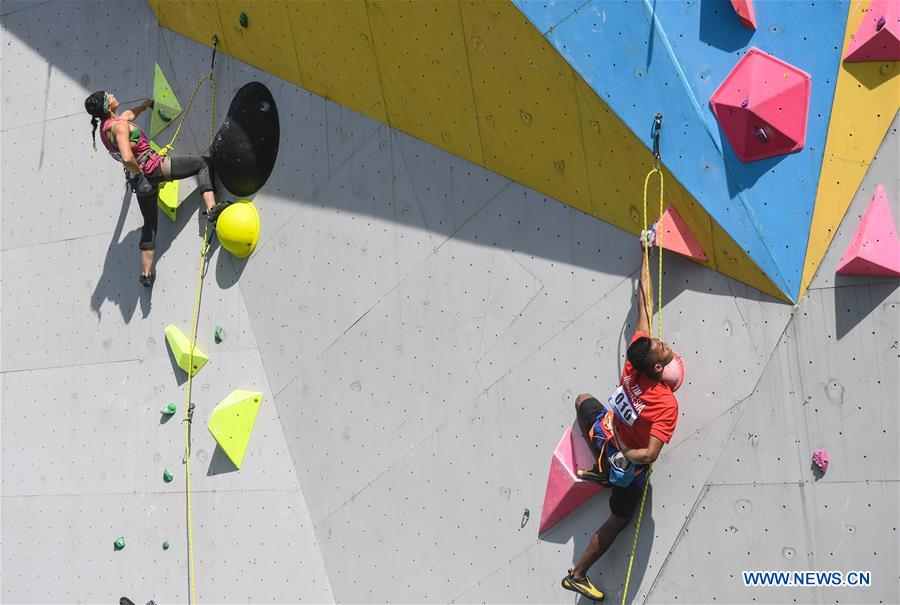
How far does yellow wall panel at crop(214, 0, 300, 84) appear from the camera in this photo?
5.48 meters

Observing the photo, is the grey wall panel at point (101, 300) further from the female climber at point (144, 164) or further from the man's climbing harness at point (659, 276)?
the man's climbing harness at point (659, 276)

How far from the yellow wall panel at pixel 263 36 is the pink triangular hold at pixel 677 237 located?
225 centimetres

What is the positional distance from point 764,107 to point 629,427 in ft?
4.37

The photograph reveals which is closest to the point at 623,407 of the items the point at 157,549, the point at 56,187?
the point at 157,549

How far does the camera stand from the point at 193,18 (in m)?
5.96

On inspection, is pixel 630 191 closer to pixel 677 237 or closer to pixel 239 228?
pixel 677 237

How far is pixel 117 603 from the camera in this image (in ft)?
19.1

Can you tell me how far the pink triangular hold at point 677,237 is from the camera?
4.25 meters

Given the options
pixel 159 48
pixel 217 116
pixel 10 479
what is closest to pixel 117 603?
pixel 10 479

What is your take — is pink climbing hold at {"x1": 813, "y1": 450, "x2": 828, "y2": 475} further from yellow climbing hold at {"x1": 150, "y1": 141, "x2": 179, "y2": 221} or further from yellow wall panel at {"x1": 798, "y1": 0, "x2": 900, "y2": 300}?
yellow climbing hold at {"x1": 150, "y1": 141, "x2": 179, "y2": 221}

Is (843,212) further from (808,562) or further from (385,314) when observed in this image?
(385,314)

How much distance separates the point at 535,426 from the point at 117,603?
2.74 meters

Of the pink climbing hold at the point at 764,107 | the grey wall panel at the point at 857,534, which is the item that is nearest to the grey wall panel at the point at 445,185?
the pink climbing hold at the point at 764,107

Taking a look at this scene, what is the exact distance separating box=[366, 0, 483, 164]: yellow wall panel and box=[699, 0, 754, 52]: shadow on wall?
105 centimetres
